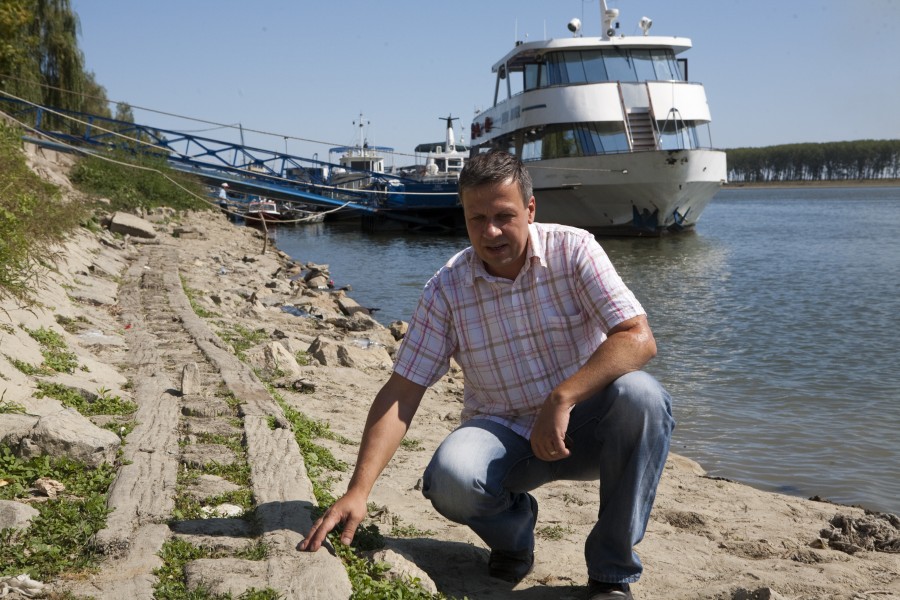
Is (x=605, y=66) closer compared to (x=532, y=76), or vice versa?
(x=605, y=66)

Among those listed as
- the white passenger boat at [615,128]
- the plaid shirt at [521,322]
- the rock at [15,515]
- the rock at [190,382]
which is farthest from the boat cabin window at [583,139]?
Result: the rock at [15,515]

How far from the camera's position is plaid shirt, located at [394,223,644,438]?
2809 mm

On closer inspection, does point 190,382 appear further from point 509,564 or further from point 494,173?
point 494,173

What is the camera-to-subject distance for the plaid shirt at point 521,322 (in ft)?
9.21

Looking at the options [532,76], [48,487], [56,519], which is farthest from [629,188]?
[56,519]

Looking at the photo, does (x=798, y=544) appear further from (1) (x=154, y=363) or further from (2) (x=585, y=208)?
(2) (x=585, y=208)

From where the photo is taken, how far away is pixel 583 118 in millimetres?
24688

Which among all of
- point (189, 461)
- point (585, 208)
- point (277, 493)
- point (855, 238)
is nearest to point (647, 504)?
point (277, 493)

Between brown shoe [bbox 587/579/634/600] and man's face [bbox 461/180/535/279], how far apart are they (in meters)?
1.00

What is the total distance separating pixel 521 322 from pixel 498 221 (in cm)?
32

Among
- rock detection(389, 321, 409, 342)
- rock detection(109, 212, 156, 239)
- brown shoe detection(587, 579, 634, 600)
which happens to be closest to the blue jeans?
brown shoe detection(587, 579, 634, 600)

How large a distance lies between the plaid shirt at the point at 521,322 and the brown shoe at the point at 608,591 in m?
0.49

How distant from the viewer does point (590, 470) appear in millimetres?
2906

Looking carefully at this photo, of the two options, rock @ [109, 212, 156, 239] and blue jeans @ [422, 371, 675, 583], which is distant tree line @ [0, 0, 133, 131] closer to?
rock @ [109, 212, 156, 239]
